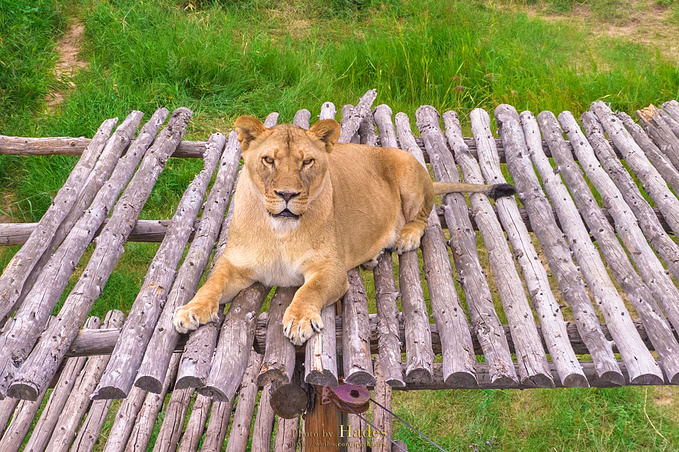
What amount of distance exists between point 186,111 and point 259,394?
2095 mm

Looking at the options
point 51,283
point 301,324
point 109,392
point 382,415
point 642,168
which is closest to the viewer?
point 109,392

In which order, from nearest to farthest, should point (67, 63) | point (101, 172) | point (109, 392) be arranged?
1. point (109, 392)
2. point (101, 172)
3. point (67, 63)

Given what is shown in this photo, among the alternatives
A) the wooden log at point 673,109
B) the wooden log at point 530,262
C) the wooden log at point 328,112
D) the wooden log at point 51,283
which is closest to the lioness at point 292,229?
the wooden log at point 51,283

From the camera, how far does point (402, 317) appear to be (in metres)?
3.53

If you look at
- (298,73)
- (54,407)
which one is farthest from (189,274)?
(298,73)

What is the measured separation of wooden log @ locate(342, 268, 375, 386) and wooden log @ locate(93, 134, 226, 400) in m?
0.74

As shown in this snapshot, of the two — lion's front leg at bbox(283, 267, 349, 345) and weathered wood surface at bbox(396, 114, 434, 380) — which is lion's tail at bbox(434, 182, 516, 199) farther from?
lion's front leg at bbox(283, 267, 349, 345)

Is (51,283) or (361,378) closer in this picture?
(361,378)

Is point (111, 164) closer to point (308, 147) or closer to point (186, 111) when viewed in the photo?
point (186, 111)

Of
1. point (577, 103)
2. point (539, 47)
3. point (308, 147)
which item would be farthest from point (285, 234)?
point (539, 47)

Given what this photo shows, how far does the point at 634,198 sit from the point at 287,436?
8.40 ft

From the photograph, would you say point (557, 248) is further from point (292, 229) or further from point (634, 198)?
point (292, 229)

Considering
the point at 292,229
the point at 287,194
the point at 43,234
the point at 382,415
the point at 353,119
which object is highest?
the point at 287,194

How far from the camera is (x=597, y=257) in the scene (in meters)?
3.98
